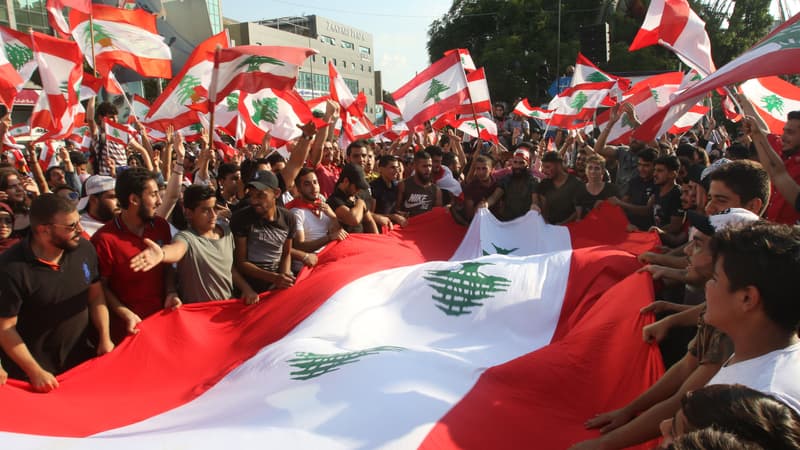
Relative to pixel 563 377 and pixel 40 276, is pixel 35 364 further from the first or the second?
pixel 563 377

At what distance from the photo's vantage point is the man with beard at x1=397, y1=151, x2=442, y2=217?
6691mm

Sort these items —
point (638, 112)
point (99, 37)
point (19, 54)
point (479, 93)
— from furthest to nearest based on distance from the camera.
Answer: point (479, 93), point (638, 112), point (19, 54), point (99, 37)

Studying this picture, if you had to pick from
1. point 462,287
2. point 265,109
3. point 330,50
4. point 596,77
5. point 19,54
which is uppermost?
point 330,50

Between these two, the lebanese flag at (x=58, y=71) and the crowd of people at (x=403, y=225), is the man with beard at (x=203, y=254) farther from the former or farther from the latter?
the lebanese flag at (x=58, y=71)

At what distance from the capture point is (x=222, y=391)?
3129 millimetres

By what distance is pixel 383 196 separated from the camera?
6.68m

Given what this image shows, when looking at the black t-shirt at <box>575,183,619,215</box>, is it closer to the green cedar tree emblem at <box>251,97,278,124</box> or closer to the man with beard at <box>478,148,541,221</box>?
the man with beard at <box>478,148,541,221</box>

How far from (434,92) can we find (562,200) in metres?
3.10

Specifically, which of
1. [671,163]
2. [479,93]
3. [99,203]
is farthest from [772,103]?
[99,203]

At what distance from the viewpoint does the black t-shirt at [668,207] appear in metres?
5.46

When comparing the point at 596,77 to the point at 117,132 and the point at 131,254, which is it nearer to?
the point at 117,132

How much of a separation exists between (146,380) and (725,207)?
3681 mm

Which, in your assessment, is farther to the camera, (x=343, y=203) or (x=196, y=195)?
(x=343, y=203)

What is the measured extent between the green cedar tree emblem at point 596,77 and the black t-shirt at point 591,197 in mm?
4731
